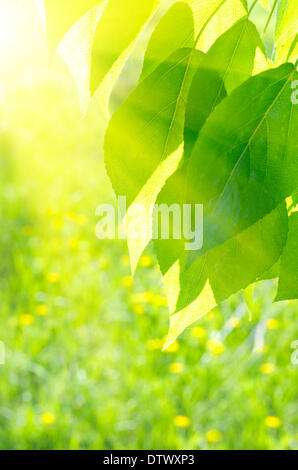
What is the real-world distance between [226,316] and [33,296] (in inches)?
26.9

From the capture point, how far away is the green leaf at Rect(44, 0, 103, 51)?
427 mm

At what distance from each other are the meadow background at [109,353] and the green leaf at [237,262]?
1455 mm

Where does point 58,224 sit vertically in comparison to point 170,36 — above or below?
above

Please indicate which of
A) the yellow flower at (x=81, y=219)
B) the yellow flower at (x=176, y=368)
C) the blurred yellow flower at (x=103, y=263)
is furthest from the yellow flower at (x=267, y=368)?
the yellow flower at (x=81, y=219)

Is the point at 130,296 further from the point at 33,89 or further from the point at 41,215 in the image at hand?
the point at 33,89

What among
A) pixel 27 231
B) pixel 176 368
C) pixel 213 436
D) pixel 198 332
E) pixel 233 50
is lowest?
pixel 233 50

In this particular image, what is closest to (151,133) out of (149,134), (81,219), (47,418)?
(149,134)

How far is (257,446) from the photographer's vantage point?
1824 millimetres

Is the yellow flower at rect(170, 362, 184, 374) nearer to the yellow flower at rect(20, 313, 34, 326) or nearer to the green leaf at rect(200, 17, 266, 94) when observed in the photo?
the yellow flower at rect(20, 313, 34, 326)

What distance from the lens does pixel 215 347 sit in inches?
84.0

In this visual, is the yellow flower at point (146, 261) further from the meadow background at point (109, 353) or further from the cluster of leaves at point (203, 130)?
the cluster of leaves at point (203, 130)

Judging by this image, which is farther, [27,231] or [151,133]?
[27,231]

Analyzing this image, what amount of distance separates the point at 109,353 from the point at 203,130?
1.77 m

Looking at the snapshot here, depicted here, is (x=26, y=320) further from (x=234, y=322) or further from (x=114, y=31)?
(x=114, y=31)
